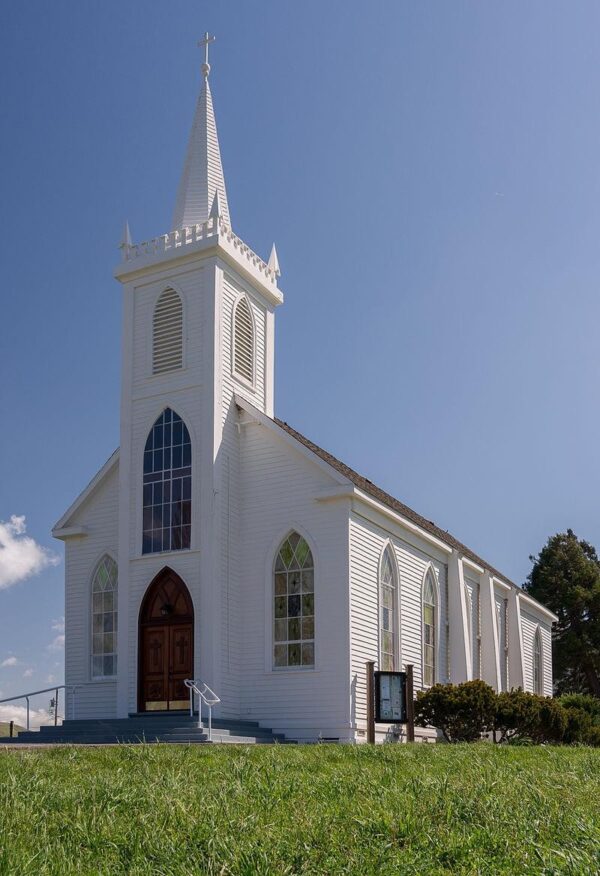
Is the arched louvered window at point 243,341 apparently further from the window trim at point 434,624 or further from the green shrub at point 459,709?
the green shrub at point 459,709

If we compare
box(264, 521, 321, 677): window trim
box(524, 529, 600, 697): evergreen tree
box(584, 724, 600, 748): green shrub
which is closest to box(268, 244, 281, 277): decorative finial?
box(264, 521, 321, 677): window trim

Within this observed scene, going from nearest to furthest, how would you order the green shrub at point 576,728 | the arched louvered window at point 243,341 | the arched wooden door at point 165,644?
the arched wooden door at point 165,644
the green shrub at point 576,728
the arched louvered window at point 243,341

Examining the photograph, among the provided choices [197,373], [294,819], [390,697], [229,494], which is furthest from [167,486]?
[294,819]

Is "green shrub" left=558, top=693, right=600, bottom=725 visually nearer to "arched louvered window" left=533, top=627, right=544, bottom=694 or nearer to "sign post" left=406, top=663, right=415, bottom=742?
"arched louvered window" left=533, top=627, right=544, bottom=694

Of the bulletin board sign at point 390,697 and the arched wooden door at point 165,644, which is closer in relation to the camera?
the bulletin board sign at point 390,697

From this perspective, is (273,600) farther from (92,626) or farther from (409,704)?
(92,626)

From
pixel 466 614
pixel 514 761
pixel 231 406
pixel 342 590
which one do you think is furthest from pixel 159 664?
pixel 514 761

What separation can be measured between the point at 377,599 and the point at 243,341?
7.45 meters

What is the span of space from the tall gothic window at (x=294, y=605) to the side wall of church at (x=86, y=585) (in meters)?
4.67

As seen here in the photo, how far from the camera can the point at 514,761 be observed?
12148mm

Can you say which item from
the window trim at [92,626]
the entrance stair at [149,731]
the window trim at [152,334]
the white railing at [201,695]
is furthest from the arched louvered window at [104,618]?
the window trim at [152,334]

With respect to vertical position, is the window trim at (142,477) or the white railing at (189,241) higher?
the white railing at (189,241)

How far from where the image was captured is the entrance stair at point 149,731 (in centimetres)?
2075

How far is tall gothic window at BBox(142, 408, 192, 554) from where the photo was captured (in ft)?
81.4
